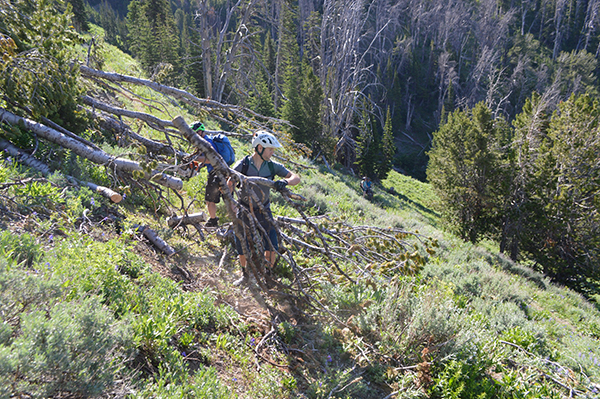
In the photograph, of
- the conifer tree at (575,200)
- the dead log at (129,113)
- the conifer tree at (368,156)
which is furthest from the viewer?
the conifer tree at (368,156)

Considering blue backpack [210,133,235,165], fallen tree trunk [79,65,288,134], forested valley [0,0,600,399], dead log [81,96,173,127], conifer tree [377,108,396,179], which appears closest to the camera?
forested valley [0,0,600,399]

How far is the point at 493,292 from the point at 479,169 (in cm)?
1060

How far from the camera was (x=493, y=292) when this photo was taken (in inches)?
296

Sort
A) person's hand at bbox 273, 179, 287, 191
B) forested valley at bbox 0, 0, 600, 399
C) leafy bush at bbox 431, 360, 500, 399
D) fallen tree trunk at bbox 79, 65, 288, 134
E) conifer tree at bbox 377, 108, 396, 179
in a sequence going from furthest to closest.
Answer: conifer tree at bbox 377, 108, 396, 179, fallen tree trunk at bbox 79, 65, 288, 134, person's hand at bbox 273, 179, 287, 191, leafy bush at bbox 431, 360, 500, 399, forested valley at bbox 0, 0, 600, 399

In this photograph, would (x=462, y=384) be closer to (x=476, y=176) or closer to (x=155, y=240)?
(x=155, y=240)

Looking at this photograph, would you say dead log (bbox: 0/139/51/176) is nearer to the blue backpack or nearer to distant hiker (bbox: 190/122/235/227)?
distant hiker (bbox: 190/122/235/227)

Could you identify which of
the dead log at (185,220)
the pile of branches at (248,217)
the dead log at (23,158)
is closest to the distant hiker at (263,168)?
the pile of branches at (248,217)

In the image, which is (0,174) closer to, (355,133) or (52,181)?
(52,181)

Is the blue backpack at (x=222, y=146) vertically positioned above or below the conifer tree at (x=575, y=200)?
above

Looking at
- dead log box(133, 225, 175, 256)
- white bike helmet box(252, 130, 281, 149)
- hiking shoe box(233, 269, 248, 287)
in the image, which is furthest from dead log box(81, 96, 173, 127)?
hiking shoe box(233, 269, 248, 287)

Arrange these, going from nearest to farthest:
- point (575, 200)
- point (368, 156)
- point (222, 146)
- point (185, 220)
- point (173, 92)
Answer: point (222, 146), point (185, 220), point (173, 92), point (575, 200), point (368, 156)

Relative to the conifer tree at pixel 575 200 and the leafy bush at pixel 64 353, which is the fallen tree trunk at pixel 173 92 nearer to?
the leafy bush at pixel 64 353

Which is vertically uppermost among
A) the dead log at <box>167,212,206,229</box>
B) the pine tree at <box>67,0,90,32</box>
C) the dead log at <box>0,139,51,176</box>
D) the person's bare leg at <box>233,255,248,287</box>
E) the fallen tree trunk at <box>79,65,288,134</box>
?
the pine tree at <box>67,0,90,32</box>

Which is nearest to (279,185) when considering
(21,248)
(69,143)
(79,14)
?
(21,248)
